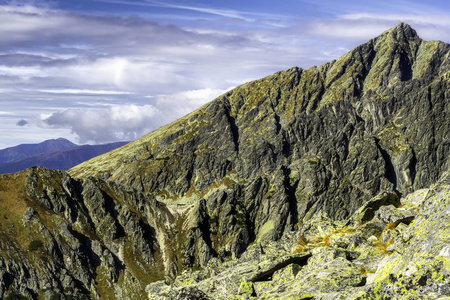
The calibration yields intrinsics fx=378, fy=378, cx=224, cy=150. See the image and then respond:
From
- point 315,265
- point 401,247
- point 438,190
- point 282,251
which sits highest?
point 438,190

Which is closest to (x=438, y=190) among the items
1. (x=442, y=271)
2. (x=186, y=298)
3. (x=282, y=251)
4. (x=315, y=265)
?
(x=442, y=271)

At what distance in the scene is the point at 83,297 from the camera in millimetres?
199750

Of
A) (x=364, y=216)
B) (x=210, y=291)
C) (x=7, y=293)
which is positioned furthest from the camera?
(x=7, y=293)

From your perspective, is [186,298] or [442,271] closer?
[442,271]

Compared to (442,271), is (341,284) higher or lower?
lower

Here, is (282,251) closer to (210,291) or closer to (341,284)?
(210,291)

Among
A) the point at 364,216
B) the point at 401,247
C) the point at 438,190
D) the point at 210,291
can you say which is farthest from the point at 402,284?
the point at 364,216

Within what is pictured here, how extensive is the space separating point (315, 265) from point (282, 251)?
12.6 metres

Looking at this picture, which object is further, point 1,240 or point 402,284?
point 1,240

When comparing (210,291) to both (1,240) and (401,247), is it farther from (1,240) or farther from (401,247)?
(1,240)

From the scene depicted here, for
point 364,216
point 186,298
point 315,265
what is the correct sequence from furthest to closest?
point 364,216, point 315,265, point 186,298

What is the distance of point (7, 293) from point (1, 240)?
27188mm

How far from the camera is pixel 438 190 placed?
61.8 ft

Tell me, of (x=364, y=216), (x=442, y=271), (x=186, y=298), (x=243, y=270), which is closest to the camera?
(x=442, y=271)
